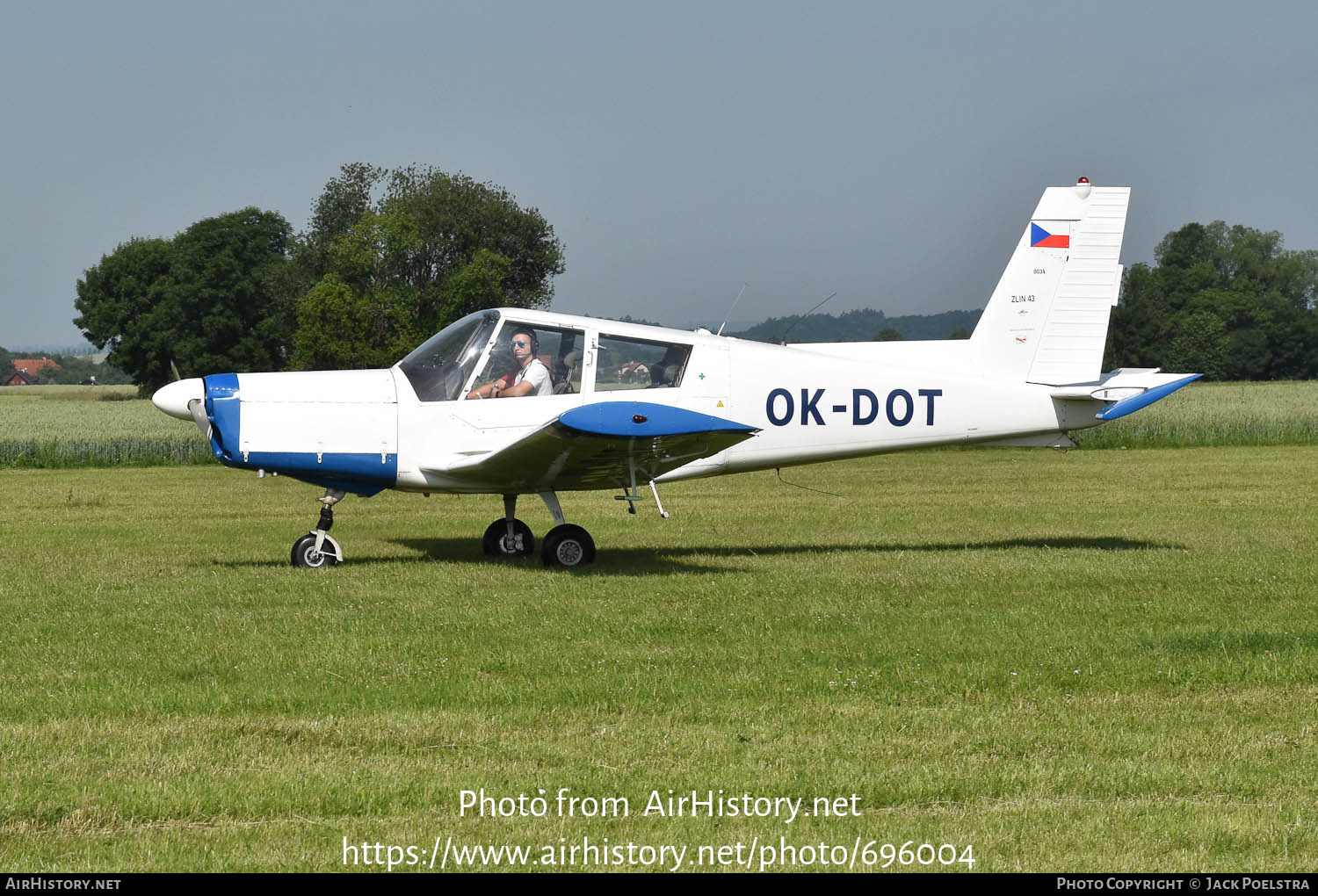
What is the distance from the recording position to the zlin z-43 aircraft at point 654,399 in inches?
399

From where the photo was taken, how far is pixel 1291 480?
18.1m

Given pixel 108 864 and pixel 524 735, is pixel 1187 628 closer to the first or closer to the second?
pixel 524 735

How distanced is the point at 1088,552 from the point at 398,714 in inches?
290

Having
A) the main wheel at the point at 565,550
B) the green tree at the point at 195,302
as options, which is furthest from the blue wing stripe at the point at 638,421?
the green tree at the point at 195,302

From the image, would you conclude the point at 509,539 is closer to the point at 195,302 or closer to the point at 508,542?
the point at 508,542

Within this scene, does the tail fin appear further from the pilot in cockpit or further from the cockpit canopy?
the pilot in cockpit

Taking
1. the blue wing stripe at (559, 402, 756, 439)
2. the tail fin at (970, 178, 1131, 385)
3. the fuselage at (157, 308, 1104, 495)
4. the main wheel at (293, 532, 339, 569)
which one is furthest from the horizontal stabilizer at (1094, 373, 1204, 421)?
the main wheel at (293, 532, 339, 569)

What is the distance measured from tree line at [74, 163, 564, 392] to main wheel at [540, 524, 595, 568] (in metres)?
42.1

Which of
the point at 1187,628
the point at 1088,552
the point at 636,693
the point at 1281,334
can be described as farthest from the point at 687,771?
the point at 1281,334

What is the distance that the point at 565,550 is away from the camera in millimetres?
10734

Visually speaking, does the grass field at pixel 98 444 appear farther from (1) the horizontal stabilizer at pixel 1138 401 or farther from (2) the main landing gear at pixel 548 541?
(1) the horizontal stabilizer at pixel 1138 401

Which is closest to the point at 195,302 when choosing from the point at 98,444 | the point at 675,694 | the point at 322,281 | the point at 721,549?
the point at 322,281

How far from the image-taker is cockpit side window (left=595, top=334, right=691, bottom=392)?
10.7m

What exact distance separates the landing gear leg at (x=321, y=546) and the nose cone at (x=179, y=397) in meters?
1.25
